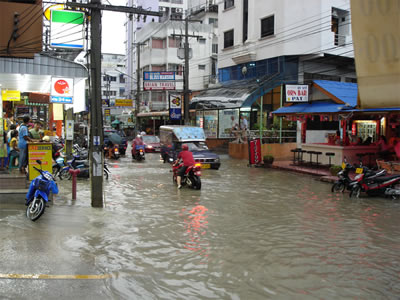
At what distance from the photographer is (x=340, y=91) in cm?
2033

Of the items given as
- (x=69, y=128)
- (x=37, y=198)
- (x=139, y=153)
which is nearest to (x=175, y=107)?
(x=139, y=153)

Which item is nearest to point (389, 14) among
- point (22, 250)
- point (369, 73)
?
point (369, 73)

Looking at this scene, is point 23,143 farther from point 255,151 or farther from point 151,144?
point 151,144

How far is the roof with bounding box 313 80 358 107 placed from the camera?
19.0 metres

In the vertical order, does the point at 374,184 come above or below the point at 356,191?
above

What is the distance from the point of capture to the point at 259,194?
13320mm

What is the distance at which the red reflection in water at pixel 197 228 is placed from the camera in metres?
7.23

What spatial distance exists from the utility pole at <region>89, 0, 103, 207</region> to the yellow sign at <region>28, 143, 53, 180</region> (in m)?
1.55

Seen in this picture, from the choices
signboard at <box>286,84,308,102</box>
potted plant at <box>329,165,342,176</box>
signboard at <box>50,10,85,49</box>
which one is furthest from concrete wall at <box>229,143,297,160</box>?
signboard at <box>50,10,85,49</box>

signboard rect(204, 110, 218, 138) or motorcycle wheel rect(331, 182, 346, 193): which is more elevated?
signboard rect(204, 110, 218, 138)

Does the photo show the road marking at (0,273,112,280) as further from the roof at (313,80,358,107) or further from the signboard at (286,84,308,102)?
the signboard at (286,84,308,102)

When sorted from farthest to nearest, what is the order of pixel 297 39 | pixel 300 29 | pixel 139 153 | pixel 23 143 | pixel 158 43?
pixel 158 43 < pixel 297 39 < pixel 300 29 < pixel 139 153 < pixel 23 143

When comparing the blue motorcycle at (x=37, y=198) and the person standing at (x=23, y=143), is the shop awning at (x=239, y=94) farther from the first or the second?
the blue motorcycle at (x=37, y=198)

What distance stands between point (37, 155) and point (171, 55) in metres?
42.0
